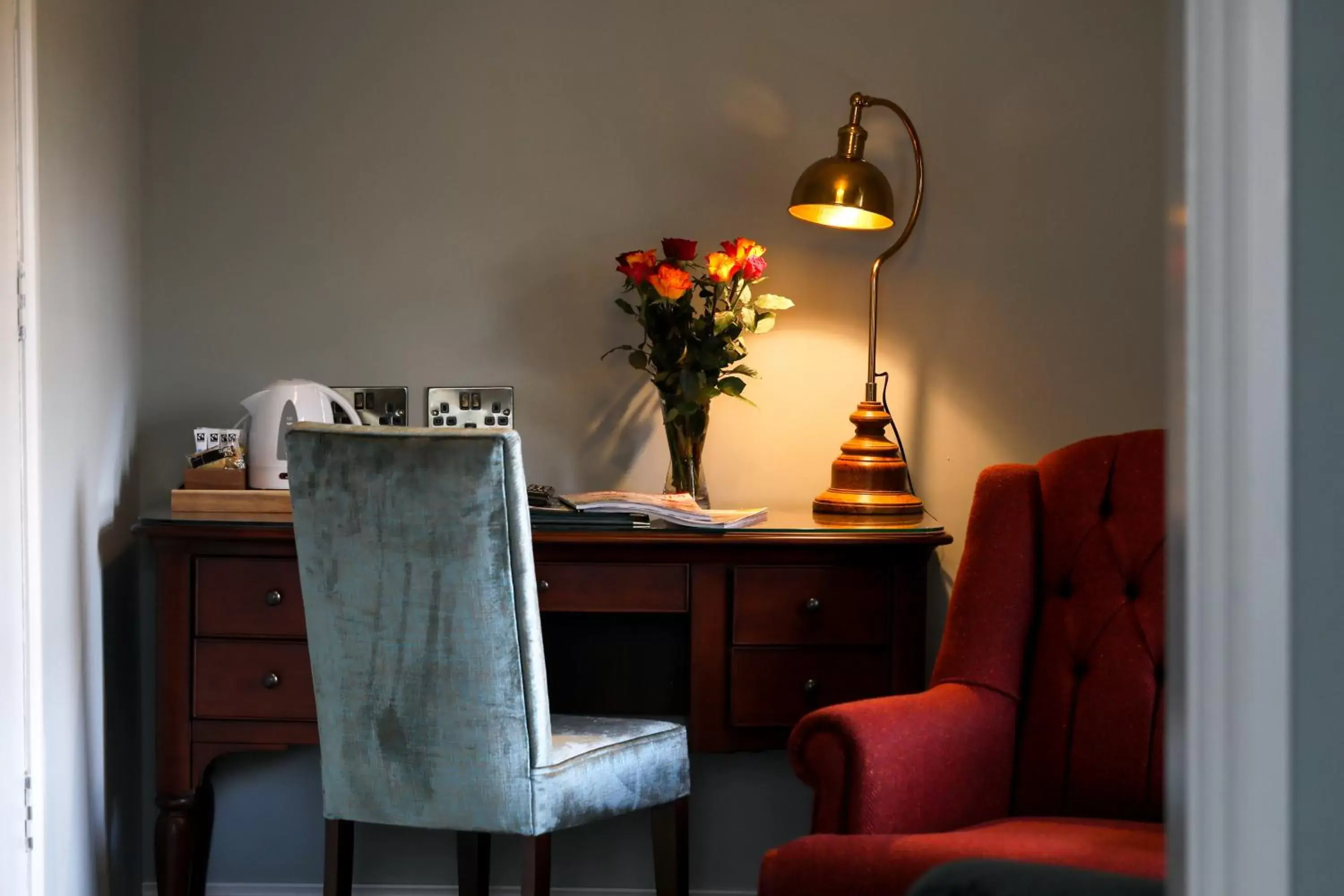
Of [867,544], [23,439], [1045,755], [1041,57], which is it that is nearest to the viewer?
[1045,755]

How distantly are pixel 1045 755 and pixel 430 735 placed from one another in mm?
938

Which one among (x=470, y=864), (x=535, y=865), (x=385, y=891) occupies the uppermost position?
(x=535, y=865)

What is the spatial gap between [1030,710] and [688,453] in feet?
2.78

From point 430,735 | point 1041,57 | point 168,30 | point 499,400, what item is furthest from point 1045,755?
point 168,30

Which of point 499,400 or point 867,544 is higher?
point 499,400

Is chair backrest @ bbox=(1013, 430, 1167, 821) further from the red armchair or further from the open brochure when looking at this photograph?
the open brochure

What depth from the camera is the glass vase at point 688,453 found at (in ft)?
8.03

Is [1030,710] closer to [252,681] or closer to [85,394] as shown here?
[252,681]

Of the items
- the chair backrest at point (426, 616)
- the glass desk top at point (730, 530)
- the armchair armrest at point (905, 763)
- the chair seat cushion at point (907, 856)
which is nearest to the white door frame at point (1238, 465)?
the chair seat cushion at point (907, 856)

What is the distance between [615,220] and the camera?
2631 millimetres

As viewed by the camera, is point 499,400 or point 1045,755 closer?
point 1045,755

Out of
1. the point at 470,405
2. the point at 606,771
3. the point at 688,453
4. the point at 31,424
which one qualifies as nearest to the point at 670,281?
the point at 688,453

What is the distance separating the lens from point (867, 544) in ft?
7.22

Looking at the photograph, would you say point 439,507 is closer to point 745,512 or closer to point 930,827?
point 745,512
